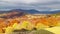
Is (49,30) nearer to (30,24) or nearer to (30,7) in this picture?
(30,24)

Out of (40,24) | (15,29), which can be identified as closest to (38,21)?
(40,24)

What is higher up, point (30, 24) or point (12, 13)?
point (12, 13)

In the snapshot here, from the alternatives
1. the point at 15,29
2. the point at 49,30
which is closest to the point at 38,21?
the point at 49,30

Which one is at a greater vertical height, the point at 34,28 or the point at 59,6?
the point at 59,6

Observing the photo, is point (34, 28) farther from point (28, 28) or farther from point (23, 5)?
point (23, 5)

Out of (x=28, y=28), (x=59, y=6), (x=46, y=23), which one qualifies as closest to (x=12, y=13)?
(x=28, y=28)

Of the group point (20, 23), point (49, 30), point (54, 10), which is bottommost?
point (49, 30)

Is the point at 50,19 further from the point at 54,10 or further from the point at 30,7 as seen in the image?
the point at 30,7
